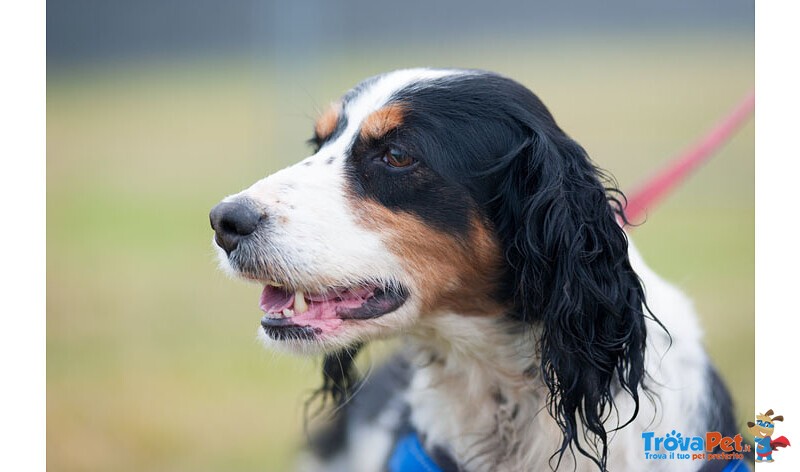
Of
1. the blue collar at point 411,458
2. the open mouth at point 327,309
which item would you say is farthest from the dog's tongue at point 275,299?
the blue collar at point 411,458

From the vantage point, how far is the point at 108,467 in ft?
12.1

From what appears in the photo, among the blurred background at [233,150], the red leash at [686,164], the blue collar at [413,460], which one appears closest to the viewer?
the blue collar at [413,460]

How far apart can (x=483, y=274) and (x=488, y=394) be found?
41 cm

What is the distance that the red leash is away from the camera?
3051 mm

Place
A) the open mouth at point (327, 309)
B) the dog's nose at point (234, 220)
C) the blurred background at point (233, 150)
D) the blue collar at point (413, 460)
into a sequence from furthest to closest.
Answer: the blurred background at point (233, 150)
the blue collar at point (413, 460)
the open mouth at point (327, 309)
the dog's nose at point (234, 220)

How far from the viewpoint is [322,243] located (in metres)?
2.53

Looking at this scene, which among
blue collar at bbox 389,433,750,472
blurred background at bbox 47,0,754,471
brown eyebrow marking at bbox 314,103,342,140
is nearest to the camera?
blue collar at bbox 389,433,750,472

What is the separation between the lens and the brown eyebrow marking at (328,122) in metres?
Answer: 2.89

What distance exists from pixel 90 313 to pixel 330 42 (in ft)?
5.13

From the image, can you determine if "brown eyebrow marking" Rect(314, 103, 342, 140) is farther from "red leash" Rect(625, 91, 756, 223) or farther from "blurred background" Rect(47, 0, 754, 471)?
"red leash" Rect(625, 91, 756, 223)

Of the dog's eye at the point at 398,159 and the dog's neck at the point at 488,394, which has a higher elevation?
the dog's eye at the point at 398,159

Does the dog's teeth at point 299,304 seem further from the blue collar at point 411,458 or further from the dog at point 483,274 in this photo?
the blue collar at point 411,458

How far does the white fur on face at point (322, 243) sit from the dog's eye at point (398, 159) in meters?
0.16
